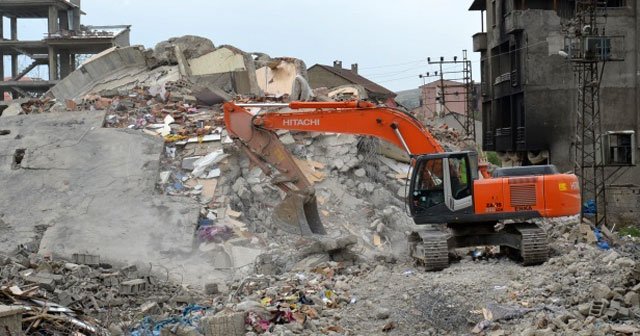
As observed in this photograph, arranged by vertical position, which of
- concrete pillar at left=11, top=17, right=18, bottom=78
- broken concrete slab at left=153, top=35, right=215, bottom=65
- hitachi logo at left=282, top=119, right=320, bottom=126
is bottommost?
hitachi logo at left=282, top=119, right=320, bottom=126

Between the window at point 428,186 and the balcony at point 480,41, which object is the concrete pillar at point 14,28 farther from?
the window at point 428,186

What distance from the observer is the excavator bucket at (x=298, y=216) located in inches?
532

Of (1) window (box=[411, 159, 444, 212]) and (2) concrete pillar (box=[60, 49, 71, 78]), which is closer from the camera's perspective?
(1) window (box=[411, 159, 444, 212])

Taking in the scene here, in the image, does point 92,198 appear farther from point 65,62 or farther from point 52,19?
point 52,19

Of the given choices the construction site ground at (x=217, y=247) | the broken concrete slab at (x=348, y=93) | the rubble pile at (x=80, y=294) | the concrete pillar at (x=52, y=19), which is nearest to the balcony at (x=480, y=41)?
the broken concrete slab at (x=348, y=93)

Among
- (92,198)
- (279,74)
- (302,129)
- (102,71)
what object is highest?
(102,71)

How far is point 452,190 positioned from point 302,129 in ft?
9.23

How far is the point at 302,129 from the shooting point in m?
12.8

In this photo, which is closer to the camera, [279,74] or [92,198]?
[92,198]

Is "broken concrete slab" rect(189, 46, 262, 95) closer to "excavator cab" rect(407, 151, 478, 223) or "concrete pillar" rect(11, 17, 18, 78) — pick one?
"excavator cab" rect(407, 151, 478, 223)

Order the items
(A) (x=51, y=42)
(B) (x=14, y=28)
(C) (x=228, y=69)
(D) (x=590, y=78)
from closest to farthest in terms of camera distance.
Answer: (C) (x=228, y=69) < (D) (x=590, y=78) < (A) (x=51, y=42) < (B) (x=14, y=28)

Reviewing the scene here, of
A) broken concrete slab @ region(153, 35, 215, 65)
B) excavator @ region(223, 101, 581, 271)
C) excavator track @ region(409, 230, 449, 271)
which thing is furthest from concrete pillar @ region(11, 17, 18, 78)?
excavator track @ region(409, 230, 449, 271)

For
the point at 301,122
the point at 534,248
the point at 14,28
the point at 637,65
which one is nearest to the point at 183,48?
the point at 301,122

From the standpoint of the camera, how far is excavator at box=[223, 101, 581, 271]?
11.1 m
